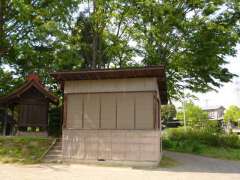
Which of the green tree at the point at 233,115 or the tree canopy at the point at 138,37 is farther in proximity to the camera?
the green tree at the point at 233,115

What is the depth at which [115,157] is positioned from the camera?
1670 cm

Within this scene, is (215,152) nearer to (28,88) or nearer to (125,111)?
(125,111)

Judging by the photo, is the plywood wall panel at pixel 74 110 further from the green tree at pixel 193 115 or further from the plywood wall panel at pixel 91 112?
the green tree at pixel 193 115

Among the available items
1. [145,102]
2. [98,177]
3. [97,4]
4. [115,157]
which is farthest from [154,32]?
[98,177]

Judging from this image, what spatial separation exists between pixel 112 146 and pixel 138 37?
1401 centimetres

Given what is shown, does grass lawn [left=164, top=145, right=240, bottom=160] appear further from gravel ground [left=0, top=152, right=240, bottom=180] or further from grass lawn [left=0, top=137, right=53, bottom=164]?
grass lawn [left=0, top=137, right=53, bottom=164]

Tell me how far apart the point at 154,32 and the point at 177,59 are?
2852 mm

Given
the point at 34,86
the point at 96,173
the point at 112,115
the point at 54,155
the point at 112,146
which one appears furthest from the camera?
the point at 34,86

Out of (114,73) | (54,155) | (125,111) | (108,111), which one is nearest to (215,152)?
(125,111)

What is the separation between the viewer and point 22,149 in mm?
18391

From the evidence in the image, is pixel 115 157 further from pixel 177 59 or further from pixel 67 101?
pixel 177 59

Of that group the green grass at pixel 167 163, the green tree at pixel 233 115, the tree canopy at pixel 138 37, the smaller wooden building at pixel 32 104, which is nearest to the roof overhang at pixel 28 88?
the smaller wooden building at pixel 32 104

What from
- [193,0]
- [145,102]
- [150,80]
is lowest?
[145,102]

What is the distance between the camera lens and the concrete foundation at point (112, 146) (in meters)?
16.3
